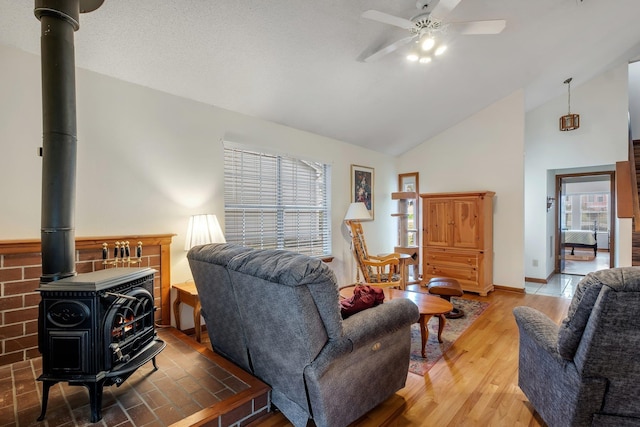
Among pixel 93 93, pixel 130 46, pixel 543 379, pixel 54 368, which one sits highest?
pixel 130 46

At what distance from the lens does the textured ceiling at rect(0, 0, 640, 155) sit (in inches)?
87.0

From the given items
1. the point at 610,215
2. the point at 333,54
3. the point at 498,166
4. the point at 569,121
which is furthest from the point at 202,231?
the point at 610,215

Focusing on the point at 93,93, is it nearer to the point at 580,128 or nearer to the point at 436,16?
the point at 436,16

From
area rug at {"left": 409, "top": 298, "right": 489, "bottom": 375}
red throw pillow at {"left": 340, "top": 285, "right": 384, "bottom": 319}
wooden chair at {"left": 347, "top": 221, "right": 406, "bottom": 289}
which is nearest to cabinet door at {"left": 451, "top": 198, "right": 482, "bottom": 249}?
area rug at {"left": 409, "top": 298, "right": 489, "bottom": 375}

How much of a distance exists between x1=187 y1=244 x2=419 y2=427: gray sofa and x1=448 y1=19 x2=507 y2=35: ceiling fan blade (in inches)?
82.5

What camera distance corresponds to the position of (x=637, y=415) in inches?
53.0

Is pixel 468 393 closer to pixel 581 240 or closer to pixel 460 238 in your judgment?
pixel 460 238

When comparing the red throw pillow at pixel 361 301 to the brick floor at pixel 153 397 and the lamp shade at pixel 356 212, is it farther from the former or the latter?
the lamp shade at pixel 356 212

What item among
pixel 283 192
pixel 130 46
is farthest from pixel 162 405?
pixel 283 192

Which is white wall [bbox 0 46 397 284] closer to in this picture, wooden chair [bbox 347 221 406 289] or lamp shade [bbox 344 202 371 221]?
lamp shade [bbox 344 202 371 221]

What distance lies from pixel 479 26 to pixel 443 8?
18.0 inches

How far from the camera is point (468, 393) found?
6.88 ft

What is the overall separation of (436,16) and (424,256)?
3.64 metres

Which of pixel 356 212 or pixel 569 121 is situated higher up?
pixel 569 121
